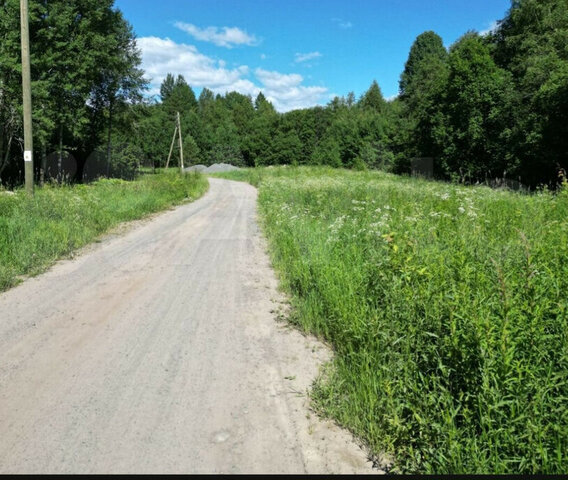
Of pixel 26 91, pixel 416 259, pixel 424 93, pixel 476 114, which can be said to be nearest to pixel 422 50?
pixel 424 93

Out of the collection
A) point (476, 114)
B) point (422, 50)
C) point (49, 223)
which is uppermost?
point (422, 50)

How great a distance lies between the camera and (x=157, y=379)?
→ 362 cm

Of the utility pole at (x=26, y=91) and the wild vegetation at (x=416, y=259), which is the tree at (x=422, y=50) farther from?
the utility pole at (x=26, y=91)

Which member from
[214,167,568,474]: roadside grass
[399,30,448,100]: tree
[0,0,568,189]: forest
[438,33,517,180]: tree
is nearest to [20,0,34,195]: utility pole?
[0,0,568,189]: forest

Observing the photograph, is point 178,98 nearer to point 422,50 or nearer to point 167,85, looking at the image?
point 167,85

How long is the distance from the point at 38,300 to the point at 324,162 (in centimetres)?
7524

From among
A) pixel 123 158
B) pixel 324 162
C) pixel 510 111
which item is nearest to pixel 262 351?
pixel 510 111

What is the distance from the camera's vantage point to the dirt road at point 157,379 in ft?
8.73

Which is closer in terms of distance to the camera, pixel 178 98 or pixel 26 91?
pixel 26 91

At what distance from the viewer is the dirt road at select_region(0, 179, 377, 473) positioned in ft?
8.73

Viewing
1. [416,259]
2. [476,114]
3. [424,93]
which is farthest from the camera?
[424,93]

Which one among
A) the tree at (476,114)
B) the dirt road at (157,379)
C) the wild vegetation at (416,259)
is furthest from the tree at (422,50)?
the dirt road at (157,379)

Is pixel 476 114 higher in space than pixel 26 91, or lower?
higher

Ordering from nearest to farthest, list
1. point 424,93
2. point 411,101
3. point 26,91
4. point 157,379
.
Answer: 1. point 157,379
2. point 26,91
3. point 424,93
4. point 411,101
